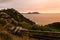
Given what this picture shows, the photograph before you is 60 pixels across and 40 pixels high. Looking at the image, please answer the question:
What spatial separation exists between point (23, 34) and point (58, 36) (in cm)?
168

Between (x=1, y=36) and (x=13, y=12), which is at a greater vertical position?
(x=13, y=12)

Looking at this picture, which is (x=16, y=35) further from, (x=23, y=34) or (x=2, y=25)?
(x=2, y=25)

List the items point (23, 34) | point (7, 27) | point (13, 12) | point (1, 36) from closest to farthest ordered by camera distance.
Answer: point (1, 36)
point (23, 34)
point (7, 27)
point (13, 12)

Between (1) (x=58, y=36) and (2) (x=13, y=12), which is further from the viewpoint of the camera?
(2) (x=13, y=12)

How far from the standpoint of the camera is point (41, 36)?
9414mm

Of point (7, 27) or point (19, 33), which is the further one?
point (7, 27)

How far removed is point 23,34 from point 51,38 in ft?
4.58

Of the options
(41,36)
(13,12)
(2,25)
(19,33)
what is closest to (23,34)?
(19,33)

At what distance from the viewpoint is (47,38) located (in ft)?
30.3

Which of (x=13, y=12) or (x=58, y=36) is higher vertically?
(x=13, y=12)

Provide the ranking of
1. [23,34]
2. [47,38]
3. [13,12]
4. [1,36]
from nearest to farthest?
[1,36], [47,38], [23,34], [13,12]

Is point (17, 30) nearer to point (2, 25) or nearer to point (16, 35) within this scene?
point (16, 35)

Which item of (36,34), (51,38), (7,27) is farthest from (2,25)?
(51,38)

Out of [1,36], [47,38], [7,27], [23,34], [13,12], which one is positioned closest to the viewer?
[1,36]
